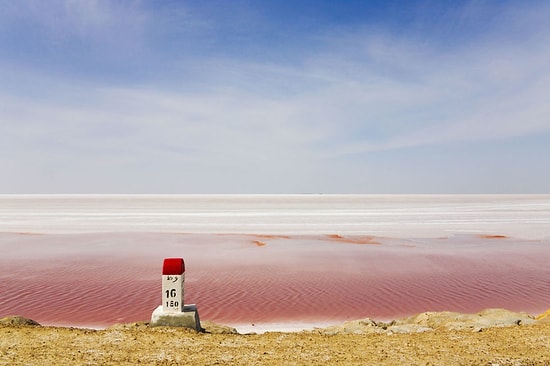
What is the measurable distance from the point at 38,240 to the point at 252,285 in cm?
1843

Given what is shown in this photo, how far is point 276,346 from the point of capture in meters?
8.48

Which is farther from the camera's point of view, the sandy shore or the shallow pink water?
the shallow pink water

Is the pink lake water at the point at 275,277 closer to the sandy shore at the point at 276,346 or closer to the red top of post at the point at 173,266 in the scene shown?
the sandy shore at the point at 276,346

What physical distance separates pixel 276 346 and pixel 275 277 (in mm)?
8713

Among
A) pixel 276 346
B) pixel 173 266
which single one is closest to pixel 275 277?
pixel 173 266

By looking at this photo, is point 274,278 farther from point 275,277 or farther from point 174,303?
point 174,303

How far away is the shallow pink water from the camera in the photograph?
13.2 m

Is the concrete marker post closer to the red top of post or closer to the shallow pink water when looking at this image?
the red top of post

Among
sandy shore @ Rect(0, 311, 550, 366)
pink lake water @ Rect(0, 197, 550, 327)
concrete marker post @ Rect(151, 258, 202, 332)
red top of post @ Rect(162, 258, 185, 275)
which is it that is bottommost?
pink lake water @ Rect(0, 197, 550, 327)

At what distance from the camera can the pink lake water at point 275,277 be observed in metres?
13.2

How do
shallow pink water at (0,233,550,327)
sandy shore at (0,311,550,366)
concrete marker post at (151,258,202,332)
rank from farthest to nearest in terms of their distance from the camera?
shallow pink water at (0,233,550,327) < concrete marker post at (151,258,202,332) < sandy shore at (0,311,550,366)

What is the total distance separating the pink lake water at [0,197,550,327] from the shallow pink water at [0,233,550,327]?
0.13 ft

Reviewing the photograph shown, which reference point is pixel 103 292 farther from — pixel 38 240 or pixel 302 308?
pixel 38 240

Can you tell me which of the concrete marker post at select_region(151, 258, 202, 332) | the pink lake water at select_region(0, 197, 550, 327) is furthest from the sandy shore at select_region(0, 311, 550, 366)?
the pink lake water at select_region(0, 197, 550, 327)
